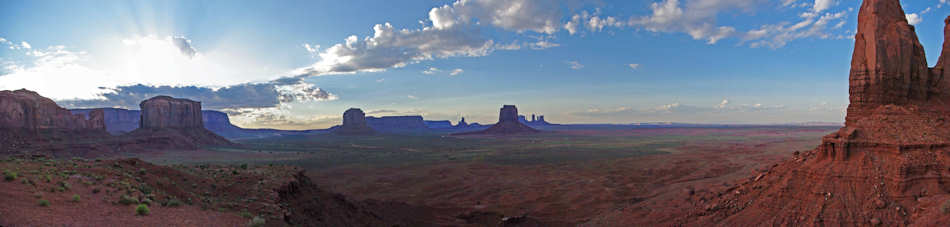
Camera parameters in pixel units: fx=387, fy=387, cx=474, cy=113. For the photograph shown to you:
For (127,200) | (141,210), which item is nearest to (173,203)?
(127,200)

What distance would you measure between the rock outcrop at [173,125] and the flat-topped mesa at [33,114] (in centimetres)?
1288

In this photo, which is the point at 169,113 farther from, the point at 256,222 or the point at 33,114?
the point at 256,222

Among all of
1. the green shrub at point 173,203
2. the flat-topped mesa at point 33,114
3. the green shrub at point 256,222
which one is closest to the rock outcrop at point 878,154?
the green shrub at point 256,222

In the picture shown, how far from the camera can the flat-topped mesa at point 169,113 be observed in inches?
4365

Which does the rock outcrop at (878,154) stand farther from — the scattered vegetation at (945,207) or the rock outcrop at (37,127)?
the rock outcrop at (37,127)

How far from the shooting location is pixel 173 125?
11631cm

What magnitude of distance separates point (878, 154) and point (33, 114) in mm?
112325

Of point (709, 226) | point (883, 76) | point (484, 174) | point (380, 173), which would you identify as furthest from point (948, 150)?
point (380, 173)

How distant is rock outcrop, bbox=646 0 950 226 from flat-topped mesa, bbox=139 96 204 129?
139 m

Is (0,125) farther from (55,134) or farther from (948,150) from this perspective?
(948,150)

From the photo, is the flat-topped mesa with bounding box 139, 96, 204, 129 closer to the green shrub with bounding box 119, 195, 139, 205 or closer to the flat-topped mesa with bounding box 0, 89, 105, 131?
the flat-topped mesa with bounding box 0, 89, 105, 131

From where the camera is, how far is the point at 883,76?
48.2 ft

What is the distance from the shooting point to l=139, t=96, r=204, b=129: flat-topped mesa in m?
111

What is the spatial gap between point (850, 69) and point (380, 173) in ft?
140
